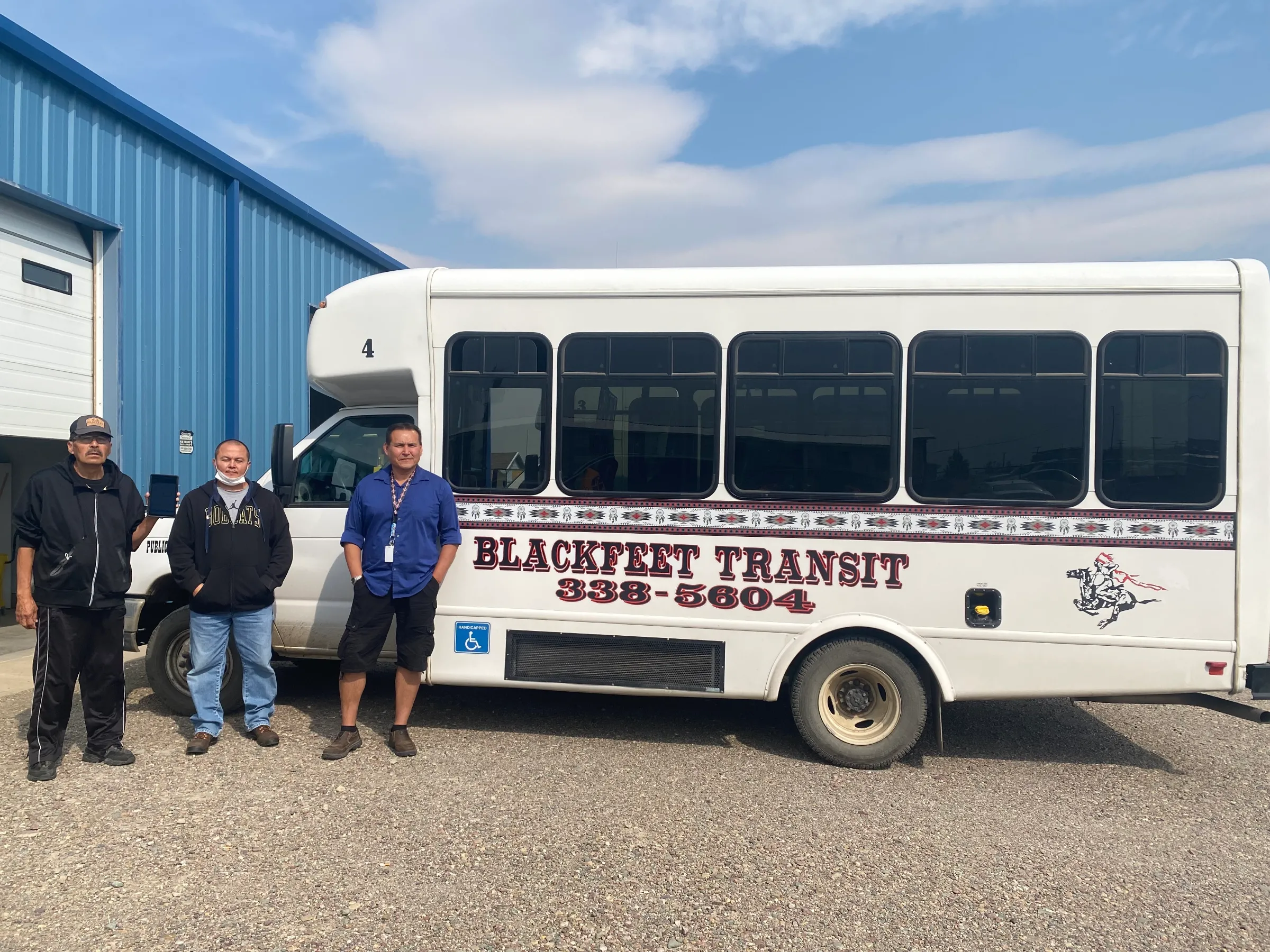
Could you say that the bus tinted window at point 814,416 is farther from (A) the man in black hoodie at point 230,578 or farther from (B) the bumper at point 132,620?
(B) the bumper at point 132,620

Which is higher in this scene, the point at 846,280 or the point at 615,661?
the point at 846,280

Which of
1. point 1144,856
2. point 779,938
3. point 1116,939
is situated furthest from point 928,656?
point 779,938

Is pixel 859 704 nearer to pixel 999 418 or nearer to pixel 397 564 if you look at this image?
pixel 999 418

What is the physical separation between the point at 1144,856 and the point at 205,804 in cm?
424

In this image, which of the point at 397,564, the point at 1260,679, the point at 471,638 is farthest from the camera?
the point at 471,638

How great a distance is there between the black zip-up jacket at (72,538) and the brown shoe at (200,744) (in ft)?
2.83

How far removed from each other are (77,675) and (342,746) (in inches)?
55.7

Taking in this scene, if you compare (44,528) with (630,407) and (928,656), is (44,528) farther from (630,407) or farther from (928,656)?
(928,656)

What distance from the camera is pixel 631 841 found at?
354cm

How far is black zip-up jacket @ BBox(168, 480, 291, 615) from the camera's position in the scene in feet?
14.6

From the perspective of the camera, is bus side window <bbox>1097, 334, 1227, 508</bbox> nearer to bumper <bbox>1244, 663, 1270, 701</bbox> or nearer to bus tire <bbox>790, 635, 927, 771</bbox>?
bumper <bbox>1244, 663, 1270, 701</bbox>

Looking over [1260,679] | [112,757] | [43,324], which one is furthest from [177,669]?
[1260,679]

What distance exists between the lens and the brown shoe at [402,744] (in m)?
4.50

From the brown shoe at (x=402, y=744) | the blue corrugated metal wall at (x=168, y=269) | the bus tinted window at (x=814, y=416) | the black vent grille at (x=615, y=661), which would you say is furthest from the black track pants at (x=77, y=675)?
the blue corrugated metal wall at (x=168, y=269)
